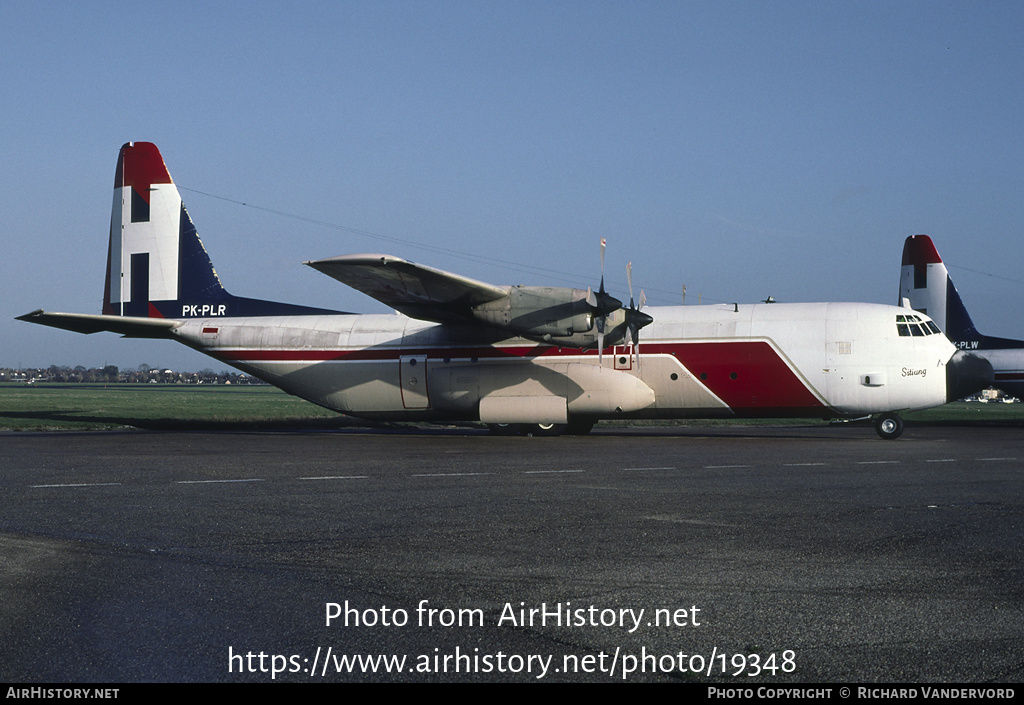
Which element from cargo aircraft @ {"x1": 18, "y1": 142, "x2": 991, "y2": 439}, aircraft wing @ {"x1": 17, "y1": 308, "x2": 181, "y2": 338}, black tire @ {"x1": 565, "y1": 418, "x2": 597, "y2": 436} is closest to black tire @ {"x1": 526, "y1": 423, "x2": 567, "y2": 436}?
cargo aircraft @ {"x1": 18, "y1": 142, "x2": 991, "y2": 439}

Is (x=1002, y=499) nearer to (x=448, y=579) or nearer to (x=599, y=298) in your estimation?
(x=448, y=579)

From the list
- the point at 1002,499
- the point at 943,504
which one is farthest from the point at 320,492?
the point at 1002,499

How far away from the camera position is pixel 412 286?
23719 millimetres

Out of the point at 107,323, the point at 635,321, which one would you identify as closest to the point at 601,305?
the point at 635,321

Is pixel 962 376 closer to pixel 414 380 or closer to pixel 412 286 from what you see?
pixel 412 286

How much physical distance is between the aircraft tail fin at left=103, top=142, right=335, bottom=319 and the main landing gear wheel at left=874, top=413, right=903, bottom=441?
20.8 metres

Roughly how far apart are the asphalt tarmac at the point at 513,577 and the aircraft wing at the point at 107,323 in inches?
551

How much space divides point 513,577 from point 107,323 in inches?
1001

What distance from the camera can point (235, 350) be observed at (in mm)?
28672

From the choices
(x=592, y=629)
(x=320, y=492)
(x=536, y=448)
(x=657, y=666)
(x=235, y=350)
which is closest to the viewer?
(x=657, y=666)

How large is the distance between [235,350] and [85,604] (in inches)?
940

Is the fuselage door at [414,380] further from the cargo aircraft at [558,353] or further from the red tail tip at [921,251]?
the red tail tip at [921,251]

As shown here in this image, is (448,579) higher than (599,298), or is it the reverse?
(599,298)

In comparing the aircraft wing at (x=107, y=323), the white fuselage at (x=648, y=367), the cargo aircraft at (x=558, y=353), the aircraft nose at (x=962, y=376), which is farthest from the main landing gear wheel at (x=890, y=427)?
the aircraft wing at (x=107, y=323)
